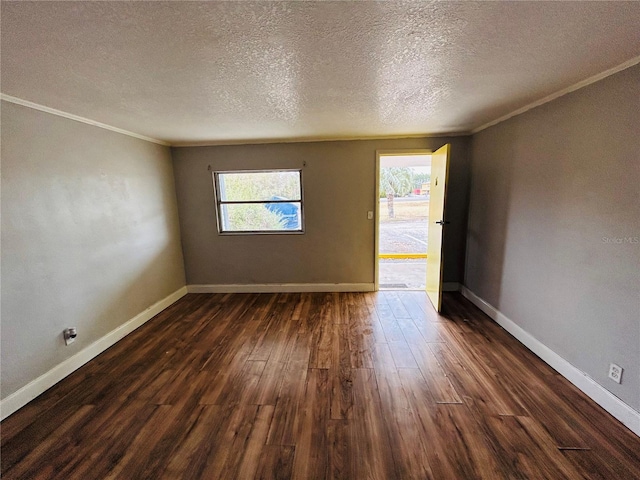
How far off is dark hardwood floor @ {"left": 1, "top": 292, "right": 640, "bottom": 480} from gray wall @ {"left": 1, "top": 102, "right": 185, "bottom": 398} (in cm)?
38

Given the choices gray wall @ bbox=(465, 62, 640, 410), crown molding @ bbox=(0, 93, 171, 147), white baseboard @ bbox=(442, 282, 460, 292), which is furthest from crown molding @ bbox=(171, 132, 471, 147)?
white baseboard @ bbox=(442, 282, 460, 292)

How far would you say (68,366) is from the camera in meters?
2.17

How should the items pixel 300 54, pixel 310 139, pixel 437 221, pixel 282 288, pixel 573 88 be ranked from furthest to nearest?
pixel 282 288
pixel 310 139
pixel 437 221
pixel 573 88
pixel 300 54

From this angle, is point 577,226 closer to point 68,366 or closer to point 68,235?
point 68,235

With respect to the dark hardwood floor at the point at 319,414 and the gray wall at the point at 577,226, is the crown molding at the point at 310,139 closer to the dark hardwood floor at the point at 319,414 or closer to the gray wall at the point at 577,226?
the gray wall at the point at 577,226

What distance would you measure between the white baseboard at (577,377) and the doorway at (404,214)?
7.87ft

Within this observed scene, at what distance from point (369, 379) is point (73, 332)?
254 centimetres

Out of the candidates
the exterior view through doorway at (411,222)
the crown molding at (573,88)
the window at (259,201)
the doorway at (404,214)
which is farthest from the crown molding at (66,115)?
the doorway at (404,214)

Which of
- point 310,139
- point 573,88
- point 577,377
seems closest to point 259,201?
point 310,139

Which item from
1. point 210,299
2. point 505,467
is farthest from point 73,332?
point 505,467

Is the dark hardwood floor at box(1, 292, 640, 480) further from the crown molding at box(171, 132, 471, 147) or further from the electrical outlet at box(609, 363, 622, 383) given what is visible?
the crown molding at box(171, 132, 471, 147)

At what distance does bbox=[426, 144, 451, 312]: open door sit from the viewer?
9.75 feet

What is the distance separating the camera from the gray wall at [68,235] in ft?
5.93

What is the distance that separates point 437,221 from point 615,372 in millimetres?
1947
